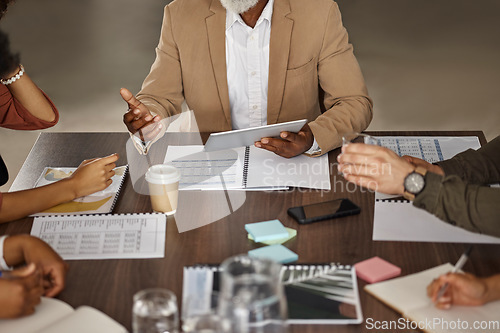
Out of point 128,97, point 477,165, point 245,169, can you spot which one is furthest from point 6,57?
point 477,165

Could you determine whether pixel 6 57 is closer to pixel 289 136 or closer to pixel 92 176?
pixel 92 176

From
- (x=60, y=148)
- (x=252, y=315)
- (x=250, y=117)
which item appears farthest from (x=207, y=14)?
(x=252, y=315)

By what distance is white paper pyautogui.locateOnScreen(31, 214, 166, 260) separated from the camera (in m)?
1.53

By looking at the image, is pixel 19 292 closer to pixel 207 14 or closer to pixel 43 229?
pixel 43 229

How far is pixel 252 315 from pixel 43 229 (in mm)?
909

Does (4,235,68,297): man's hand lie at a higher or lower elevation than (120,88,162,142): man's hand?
lower

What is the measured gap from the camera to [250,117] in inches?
103

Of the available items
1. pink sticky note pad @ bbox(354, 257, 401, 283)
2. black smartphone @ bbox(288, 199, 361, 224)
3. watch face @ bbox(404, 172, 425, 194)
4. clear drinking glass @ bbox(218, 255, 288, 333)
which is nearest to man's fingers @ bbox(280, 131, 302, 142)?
black smartphone @ bbox(288, 199, 361, 224)

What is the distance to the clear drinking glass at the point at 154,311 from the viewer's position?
1.10 meters

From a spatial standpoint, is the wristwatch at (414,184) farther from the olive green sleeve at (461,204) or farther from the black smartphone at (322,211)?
the black smartphone at (322,211)

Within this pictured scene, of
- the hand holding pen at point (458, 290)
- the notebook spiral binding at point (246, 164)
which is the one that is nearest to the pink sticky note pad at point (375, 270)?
the hand holding pen at point (458, 290)

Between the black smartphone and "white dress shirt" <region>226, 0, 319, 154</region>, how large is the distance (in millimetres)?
941

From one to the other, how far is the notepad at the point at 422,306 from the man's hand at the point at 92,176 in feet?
2.95

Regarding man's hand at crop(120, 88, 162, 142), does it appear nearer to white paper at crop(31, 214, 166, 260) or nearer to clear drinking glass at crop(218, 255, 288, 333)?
white paper at crop(31, 214, 166, 260)
